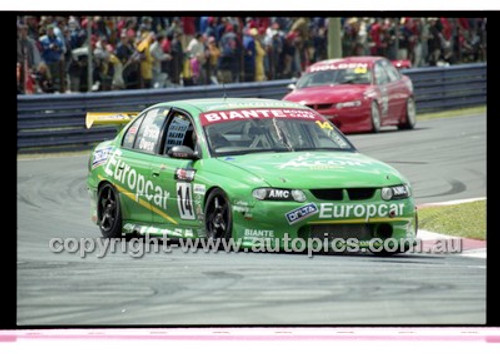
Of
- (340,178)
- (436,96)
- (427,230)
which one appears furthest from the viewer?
(436,96)

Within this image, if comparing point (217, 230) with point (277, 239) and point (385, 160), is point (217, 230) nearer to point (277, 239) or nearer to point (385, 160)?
point (277, 239)

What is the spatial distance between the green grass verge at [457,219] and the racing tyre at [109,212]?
7.69 ft

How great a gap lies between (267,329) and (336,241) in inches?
33.7

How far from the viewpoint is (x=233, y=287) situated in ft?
37.6

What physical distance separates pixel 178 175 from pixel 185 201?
0.78 ft

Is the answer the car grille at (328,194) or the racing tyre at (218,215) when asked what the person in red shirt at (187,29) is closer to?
the racing tyre at (218,215)

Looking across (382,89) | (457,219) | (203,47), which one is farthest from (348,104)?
(203,47)

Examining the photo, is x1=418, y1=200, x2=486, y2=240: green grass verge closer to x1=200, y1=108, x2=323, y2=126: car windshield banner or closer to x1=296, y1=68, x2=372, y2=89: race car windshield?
x1=296, y1=68, x2=372, y2=89: race car windshield

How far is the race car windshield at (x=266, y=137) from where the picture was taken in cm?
1226

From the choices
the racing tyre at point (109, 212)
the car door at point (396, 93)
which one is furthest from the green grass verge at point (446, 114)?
the racing tyre at point (109, 212)

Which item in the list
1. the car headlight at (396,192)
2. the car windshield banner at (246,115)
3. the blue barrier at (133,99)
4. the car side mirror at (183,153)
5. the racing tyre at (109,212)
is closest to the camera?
the car headlight at (396,192)
